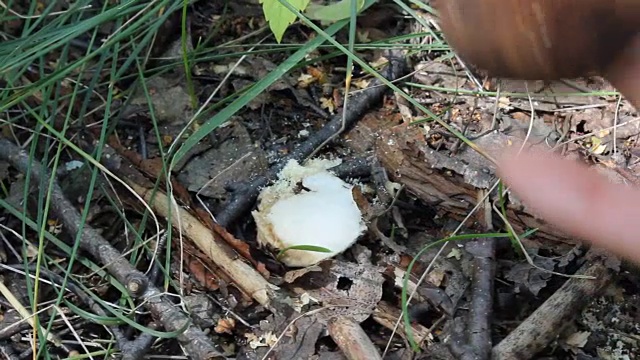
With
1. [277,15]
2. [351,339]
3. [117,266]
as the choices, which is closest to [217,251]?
[117,266]

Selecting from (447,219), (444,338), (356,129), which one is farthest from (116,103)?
(444,338)

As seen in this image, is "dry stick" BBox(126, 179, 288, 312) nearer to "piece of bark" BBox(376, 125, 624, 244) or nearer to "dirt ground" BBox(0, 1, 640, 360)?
"dirt ground" BBox(0, 1, 640, 360)

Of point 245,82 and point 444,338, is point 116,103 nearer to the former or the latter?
point 245,82

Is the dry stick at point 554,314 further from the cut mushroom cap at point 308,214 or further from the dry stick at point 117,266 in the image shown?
the dry stick at point 117,266

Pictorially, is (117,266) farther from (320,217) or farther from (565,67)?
(565,67)

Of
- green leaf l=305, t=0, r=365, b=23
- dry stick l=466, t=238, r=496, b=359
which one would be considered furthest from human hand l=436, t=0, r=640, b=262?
green leaf l=305, t=0, r=365, b=23

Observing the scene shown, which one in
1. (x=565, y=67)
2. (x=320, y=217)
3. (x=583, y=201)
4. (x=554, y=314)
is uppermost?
(x=565, y=67)
